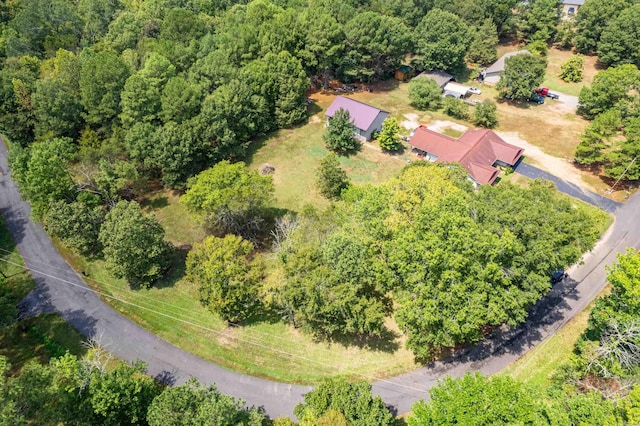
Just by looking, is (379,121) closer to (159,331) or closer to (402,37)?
(402,37)

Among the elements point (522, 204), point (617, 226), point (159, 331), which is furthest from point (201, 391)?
point (617, 226)

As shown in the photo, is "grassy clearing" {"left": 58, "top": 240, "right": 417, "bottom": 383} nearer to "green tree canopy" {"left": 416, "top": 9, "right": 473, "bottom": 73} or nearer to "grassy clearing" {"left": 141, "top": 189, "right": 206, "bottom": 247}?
"grassy clearing" {"left": 141, "top": 189, "right": 206, "bottom": 247}

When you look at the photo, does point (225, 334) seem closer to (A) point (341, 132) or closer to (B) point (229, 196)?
(B) point (229, 196)

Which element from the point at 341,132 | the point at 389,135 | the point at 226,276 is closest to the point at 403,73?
the point at 389,135

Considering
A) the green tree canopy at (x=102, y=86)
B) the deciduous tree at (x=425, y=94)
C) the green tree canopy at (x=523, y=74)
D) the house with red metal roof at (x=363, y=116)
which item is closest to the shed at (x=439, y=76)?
the deciduous tree at (x=425, y=94)

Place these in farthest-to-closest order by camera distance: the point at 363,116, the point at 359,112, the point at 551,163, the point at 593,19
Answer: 1. the point at 593,19
2. the point at 359,112
3. the point at 363,116
4. the point at 551,163

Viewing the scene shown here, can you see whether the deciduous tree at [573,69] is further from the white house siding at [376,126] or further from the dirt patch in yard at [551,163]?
the white house siding at [376,126]

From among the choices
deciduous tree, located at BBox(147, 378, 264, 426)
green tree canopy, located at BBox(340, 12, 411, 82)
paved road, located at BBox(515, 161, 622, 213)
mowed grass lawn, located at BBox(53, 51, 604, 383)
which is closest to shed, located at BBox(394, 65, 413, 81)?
green tree canopy, located at BBox(340, 12, 411, 82)
